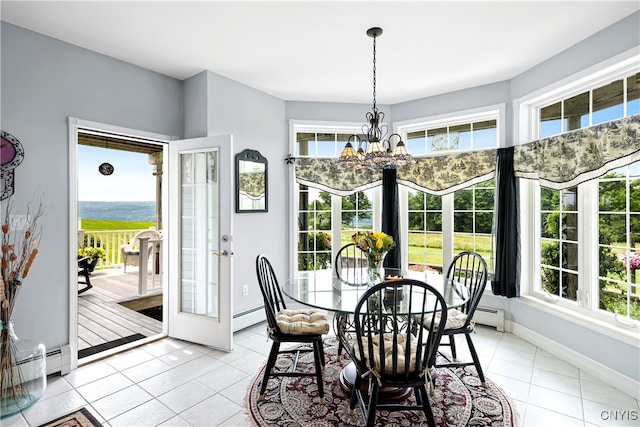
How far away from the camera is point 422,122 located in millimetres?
4301

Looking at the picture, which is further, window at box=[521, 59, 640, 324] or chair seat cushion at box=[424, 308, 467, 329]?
window at box=[521, 59, 640, 324]

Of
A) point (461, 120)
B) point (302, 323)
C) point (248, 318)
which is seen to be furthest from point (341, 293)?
point (461, 120)

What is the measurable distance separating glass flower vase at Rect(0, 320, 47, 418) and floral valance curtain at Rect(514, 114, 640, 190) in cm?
448

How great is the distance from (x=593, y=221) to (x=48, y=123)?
468cm

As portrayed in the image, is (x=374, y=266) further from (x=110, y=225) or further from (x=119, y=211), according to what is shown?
(x=110, y=225)

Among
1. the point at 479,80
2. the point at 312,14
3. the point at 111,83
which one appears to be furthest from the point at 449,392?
the point at 111,83

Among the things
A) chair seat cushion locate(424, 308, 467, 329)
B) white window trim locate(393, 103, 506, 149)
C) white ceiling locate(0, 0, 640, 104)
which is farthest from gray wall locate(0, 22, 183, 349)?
white window trim locate(393, 103, 506, 149)

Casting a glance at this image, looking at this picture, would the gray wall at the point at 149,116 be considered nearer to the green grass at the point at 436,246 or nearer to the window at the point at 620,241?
the window at the point at 620,241

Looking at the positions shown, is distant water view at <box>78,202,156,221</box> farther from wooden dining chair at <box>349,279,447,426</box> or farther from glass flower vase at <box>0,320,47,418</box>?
wooden dining chair at <box>349,279,447,426</box>

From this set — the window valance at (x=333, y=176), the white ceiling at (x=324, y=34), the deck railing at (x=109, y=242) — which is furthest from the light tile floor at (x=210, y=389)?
the deck railing at (x=109, y=242)

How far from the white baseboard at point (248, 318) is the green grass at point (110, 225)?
5145 mm

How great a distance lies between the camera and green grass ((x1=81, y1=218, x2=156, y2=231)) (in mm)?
7246

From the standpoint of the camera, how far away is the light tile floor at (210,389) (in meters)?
2.16

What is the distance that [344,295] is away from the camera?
8.18 feet
